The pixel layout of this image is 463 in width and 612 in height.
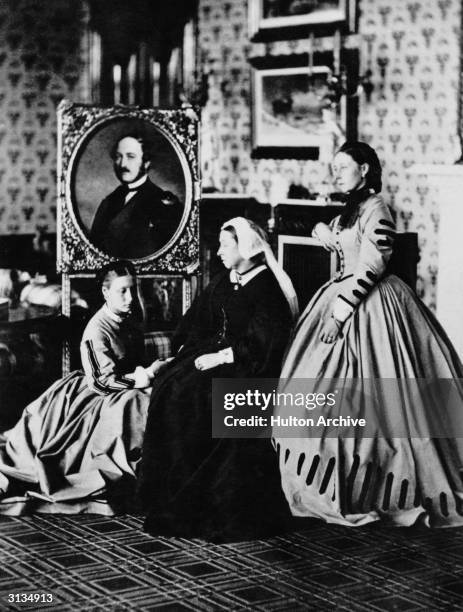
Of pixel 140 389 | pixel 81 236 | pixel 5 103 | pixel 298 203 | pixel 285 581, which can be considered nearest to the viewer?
pixel 285 581

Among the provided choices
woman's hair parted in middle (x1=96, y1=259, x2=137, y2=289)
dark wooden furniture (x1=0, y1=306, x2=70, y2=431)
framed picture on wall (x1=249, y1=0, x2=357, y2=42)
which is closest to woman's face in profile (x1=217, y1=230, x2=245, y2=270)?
woman's hair parted in middle (x1=96, y1=259, x2=137, y2=289)

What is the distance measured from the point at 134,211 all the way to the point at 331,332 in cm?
118

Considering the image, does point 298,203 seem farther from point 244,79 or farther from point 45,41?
point 45,41

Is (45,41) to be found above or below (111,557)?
above

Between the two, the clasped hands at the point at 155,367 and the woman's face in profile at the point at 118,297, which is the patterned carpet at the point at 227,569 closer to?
the clasped hands at the point at 155,367

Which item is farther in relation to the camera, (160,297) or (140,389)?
(160,297)

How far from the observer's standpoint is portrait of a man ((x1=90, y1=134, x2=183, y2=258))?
14.8ft

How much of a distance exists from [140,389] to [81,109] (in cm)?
140

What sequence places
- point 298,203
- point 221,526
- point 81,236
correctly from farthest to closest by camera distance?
point 298,203
point 81,236
point 221,526

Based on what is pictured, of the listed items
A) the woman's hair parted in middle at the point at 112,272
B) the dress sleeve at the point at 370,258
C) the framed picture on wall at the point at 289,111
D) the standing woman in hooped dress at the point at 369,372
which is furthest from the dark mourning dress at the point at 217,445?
the framed picture on wall at the point at 289,111

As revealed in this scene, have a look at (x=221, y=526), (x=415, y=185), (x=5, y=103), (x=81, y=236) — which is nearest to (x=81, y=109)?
(x=81, y=236)

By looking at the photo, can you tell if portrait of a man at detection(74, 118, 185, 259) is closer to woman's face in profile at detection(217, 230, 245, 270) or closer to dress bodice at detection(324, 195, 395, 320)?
woman's face in profile at detection(217, 230, 245, 270)

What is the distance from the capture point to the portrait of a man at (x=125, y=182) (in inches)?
177

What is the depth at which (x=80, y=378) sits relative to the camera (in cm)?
438
